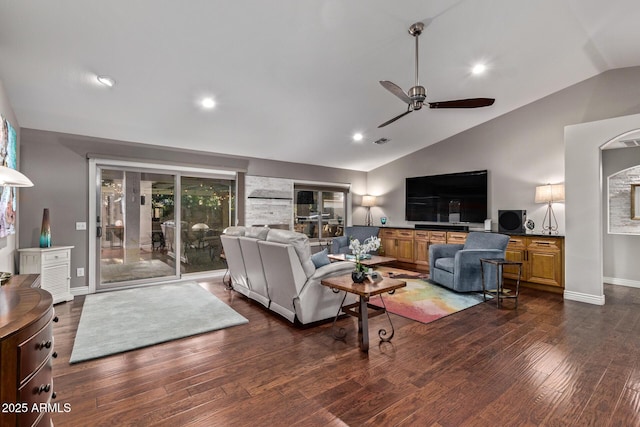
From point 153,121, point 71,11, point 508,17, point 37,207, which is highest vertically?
point 508,17

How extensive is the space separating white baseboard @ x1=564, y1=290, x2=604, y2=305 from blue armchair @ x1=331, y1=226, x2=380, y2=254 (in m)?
3.67

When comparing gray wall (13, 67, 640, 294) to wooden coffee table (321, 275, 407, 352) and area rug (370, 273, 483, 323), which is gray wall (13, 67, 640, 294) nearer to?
area rug (370, 273, 483, 323)

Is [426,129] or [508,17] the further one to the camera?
[426,129]

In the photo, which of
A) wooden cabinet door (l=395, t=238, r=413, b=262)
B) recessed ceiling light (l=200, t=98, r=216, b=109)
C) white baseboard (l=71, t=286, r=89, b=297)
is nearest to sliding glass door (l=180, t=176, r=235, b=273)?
white baseboard (l=71, t=286, r=89, b=297)

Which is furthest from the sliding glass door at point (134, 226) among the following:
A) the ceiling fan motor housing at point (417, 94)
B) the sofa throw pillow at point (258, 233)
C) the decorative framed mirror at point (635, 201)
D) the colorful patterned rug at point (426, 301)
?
the decorative framed mirror at point (635, 201)

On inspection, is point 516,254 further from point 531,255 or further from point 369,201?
point 369,201

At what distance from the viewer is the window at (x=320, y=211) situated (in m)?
7.33

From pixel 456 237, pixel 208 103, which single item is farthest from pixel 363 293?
pixel 456 237

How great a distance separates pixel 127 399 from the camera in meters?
2.08

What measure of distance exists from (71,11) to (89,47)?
440 mm

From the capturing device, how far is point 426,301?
4277 mm

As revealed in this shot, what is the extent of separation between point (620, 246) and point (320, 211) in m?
5.74

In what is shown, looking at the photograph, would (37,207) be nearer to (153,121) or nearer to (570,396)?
(153,121)

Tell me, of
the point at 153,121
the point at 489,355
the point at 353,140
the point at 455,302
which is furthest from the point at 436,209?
the point at 153,121
